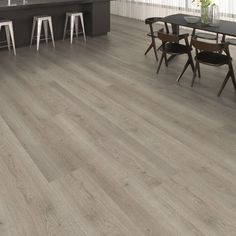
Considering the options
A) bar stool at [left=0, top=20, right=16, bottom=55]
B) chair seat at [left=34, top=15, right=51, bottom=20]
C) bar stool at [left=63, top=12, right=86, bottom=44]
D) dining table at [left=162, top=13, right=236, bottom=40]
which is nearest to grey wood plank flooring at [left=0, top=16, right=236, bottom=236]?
dining table at [left=162, top=13, right=236, bottom=40]

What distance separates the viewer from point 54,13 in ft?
21.2

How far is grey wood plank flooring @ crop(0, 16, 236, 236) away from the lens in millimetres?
2076

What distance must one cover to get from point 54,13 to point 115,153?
464 cm

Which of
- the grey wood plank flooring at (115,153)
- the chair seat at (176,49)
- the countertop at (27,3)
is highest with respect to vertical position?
the countertop at (27,3)

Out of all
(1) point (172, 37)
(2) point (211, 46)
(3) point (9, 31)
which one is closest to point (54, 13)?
(3) point (9, 31)

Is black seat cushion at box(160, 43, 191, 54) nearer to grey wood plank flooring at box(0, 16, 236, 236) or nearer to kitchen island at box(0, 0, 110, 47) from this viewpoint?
grey wood plank flooring at box(0, 16, 236, 236)

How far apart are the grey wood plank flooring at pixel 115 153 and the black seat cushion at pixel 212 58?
16.3 inches

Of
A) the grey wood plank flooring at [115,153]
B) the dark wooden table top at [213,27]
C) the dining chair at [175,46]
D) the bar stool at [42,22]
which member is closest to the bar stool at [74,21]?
the bar stool at [42,22]

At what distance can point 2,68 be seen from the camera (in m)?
4.97

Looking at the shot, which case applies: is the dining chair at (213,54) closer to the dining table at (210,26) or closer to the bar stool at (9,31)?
the dining table at (210,26)

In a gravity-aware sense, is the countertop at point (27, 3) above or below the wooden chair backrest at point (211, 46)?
above

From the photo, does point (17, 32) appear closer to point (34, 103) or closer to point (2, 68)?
point (2, 68)

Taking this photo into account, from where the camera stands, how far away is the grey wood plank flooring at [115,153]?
2.08 metres

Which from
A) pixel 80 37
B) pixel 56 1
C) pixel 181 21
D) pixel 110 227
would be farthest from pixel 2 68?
pixel 110 227
